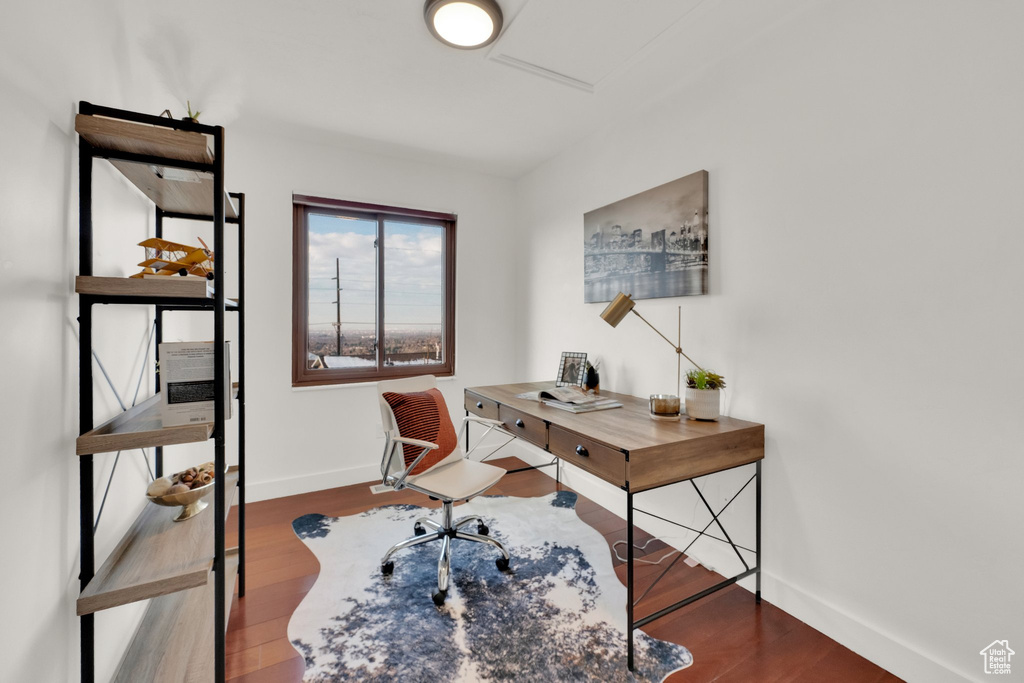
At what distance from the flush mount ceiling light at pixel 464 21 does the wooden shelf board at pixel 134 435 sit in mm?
1783

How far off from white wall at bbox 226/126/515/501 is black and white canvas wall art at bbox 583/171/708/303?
120 cm

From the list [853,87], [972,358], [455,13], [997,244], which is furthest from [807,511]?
[455,13]

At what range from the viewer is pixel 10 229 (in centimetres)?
89

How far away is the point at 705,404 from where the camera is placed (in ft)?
6.54

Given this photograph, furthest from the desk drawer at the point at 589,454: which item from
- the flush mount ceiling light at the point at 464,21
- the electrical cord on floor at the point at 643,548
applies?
the flush mount ceiling light at the point at 464,21

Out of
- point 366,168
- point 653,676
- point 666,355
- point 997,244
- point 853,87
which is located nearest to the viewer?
point 997,244

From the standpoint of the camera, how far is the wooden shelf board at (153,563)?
1087 millimetres

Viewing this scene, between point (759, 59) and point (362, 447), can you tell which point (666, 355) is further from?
point (362, 447)

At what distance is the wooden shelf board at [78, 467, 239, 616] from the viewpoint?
1.09 metres

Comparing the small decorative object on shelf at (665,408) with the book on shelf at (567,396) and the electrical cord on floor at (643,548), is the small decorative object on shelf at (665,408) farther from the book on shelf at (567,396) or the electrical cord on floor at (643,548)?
the electrical cord on floor at (643,548)

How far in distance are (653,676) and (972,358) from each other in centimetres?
149

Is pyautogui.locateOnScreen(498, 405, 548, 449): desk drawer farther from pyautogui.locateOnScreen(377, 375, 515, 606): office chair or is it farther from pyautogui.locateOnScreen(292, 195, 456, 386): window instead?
pyautogui.locateOnScreen(292, 195, 456, 386): window
